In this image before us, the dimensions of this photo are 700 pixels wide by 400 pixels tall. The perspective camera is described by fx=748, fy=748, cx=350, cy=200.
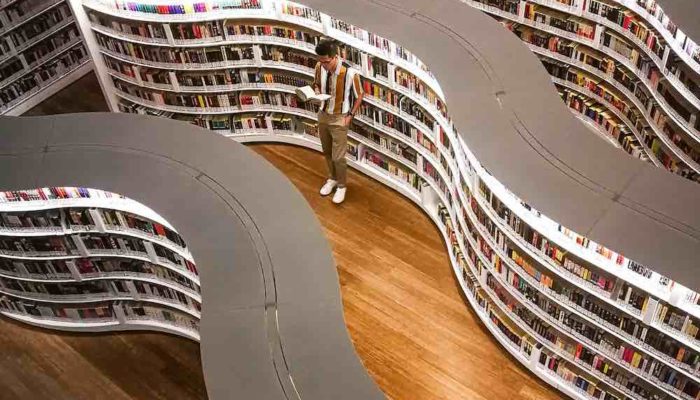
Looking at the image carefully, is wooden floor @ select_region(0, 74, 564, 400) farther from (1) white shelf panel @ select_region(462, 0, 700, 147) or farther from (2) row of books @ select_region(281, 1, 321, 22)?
(1) white shelf panel @ select_region(462, 0, 700, 147)

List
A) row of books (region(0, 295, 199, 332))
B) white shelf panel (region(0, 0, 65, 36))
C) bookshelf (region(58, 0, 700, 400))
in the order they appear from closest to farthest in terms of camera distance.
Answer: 1. bookshelf (region(58, 0, 700, 400))
2. row of books (region(0, 295, 199, 332))
3. white shelf panel (region(0, 0, 65, 36))

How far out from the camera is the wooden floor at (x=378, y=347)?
6816 mm

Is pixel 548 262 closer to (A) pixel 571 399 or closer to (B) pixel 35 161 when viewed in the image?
(A) pixel 571 399

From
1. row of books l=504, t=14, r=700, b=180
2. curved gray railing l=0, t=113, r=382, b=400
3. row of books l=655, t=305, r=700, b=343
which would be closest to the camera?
curved gray railing l=0, t=113, r=382, b=400

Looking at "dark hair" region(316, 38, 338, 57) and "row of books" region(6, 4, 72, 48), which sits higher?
"dark hair" region(316, 38, 338, 57)

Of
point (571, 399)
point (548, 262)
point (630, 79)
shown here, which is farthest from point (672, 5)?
point (571, 399)

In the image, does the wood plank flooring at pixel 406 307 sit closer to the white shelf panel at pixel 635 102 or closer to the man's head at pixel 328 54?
the man's head at pixel 328 54

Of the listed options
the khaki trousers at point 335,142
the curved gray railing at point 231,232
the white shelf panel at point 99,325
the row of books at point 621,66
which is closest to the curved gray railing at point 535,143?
the khaki trousers at point 335,142

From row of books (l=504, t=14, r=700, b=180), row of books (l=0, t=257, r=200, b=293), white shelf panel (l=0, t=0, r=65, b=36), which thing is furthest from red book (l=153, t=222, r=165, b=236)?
white shelf panel (l=0, t=0, r=65, b=36)

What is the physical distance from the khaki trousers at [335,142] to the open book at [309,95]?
26 cm

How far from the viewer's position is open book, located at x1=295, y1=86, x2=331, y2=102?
291 inches

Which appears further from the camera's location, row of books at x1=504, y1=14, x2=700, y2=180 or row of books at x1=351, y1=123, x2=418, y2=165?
row of books at x1=351, y1=123, x2=418, y2=165

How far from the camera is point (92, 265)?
6863mm

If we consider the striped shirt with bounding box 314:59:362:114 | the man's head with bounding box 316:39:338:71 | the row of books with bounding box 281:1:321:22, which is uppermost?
the row of books with bounding box 281:1:321:22
